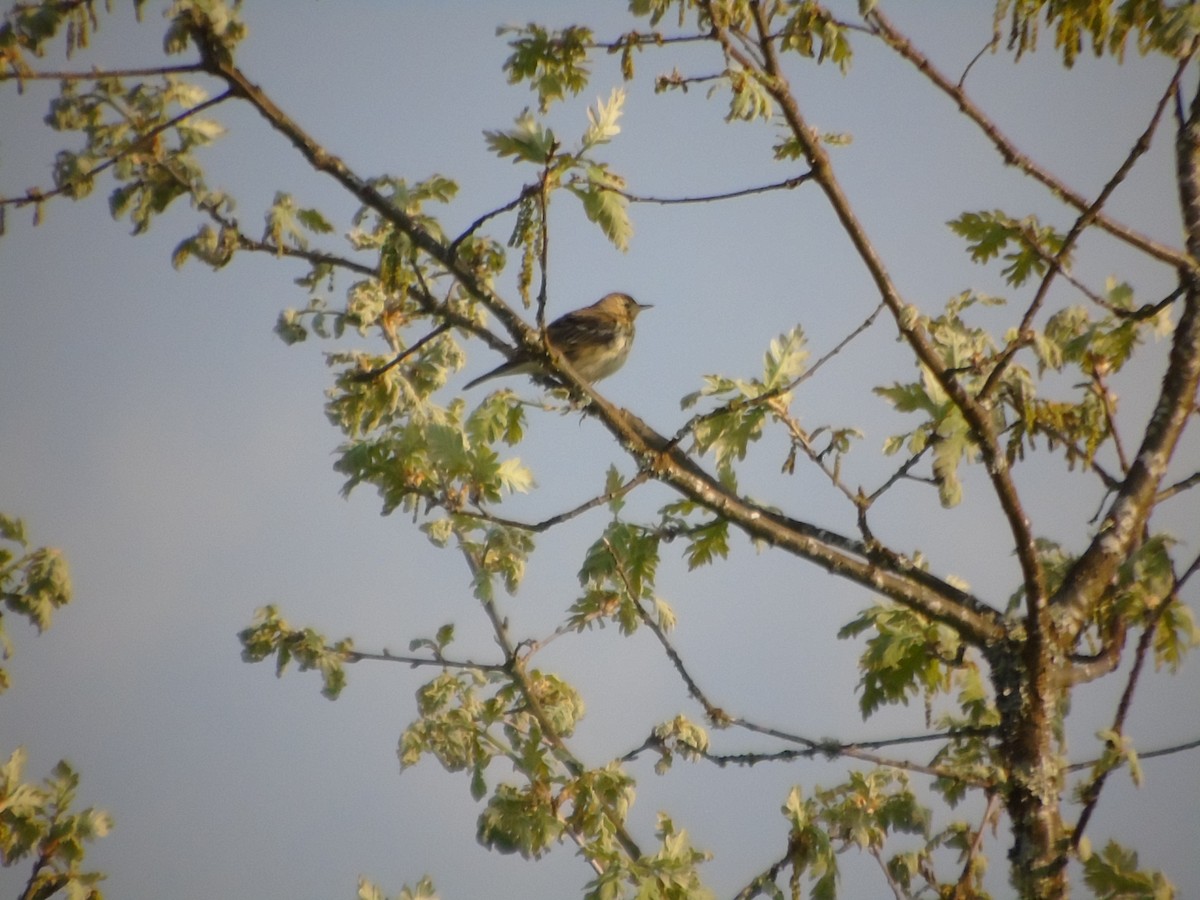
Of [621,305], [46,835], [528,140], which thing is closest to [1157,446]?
[528,140]

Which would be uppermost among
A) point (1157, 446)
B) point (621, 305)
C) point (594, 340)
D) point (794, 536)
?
point (621, 305)

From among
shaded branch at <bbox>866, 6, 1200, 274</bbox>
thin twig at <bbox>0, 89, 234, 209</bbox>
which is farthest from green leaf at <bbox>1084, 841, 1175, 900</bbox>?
thin twig at <bbox>0, 89, 234, 209</bbox>

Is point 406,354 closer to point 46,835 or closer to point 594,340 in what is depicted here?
point 46,835

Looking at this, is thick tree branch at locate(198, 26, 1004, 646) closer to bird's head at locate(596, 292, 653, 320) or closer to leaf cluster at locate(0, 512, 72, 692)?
leaf cluster at locate(0, 512, 72, 692)

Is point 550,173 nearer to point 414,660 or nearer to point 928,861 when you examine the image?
point 414,660

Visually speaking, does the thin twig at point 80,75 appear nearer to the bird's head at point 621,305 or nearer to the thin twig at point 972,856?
the thin twig at point 972,856

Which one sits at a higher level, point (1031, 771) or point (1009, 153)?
point (1009, 153)

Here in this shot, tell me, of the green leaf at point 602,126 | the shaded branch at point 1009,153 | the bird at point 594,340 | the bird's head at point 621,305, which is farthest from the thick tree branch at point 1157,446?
the bird's head at point 621,305

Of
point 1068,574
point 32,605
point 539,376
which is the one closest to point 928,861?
point 1068,574

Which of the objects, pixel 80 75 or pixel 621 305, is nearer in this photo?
pixel 80 75

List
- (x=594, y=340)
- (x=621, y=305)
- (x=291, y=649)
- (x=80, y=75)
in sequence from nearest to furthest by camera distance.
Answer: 1. (x=80, y=75)
2. (x=291, y=649)
3. (x=594, y=340)
4. (x=621, y=305)

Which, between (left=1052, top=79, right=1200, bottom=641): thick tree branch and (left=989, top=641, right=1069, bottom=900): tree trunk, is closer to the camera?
(left=989, top=641, right=1069, bottom=900): tree trunk

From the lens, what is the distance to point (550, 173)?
3.37 metres

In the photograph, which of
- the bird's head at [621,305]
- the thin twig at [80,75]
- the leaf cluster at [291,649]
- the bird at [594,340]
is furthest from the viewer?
the bird's head at [621,305]
